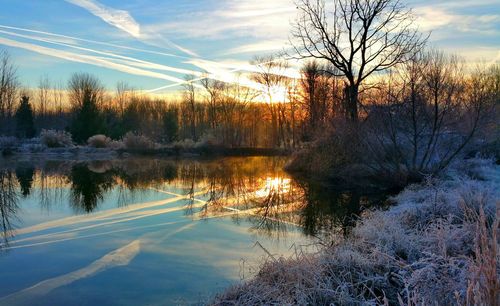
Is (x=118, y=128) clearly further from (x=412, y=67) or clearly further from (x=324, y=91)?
(x=412, y=67)

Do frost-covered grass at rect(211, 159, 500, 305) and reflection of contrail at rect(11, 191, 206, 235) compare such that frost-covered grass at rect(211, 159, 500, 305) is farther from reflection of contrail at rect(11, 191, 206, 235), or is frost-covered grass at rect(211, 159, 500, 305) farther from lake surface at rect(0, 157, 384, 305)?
reflection of contrail at rect(11, 191, 206, 235)

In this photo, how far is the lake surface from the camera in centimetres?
629

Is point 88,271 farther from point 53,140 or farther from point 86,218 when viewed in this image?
point 53,140

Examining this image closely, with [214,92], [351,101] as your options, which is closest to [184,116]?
[214,92]

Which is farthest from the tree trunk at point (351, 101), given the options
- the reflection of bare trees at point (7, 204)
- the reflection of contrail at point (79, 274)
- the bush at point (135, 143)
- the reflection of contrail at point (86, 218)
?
the bush at point (135, 143)

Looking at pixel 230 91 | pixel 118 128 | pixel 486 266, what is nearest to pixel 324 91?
pixel 230 91

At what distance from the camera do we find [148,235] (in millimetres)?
9492

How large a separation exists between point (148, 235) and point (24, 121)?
46.2 metres

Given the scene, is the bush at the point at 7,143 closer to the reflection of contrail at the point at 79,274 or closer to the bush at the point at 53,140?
the bush at the point at 53,140

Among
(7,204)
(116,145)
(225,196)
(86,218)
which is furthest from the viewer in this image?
(116,145)

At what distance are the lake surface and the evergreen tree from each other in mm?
34109

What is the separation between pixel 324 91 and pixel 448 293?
33.1 metres

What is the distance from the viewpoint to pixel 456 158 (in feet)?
54.1

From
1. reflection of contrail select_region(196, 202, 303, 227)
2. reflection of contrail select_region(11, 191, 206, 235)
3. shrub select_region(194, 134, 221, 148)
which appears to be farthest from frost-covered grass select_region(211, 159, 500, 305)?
shrub select_region(194, 134, 221, 148)
